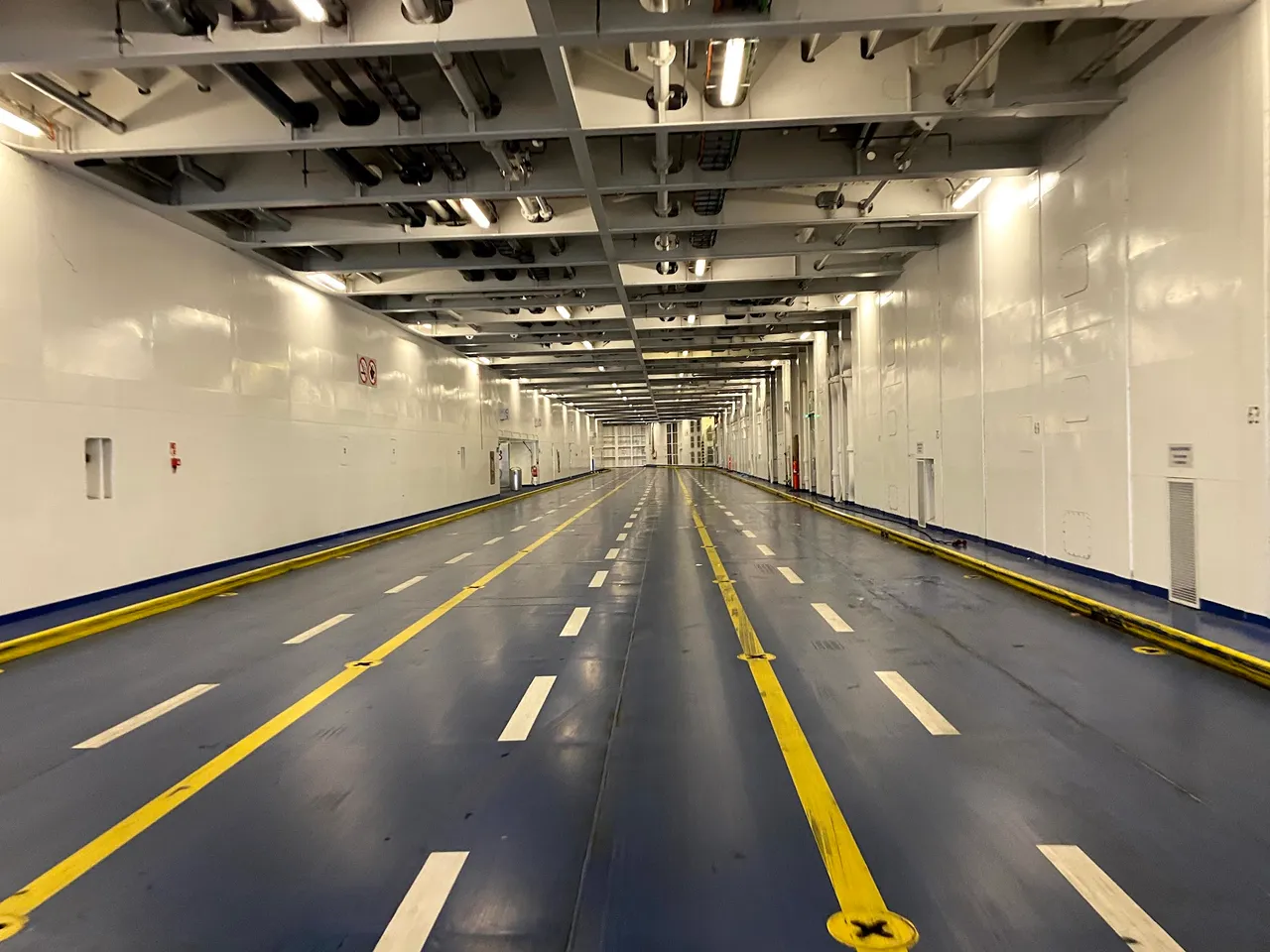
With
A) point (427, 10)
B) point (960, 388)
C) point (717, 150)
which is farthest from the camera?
point (960, 388)

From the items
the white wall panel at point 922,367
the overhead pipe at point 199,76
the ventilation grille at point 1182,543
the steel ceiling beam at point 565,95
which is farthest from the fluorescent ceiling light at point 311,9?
the white wall panel at point 922,367

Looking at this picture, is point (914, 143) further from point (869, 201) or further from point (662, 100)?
point (662, 100)

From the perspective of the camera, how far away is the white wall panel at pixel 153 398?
8.30m

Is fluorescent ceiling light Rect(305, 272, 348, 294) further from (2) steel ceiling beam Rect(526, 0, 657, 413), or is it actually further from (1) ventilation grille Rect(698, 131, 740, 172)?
(1) ventilation grille Rect(698, 131, 740, 172)

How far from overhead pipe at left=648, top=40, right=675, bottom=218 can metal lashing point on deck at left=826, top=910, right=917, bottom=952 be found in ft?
23.5

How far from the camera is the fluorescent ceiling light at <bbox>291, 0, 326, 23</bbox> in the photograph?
5.91 meters

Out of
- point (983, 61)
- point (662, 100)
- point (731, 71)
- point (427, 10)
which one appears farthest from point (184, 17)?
point (983, 61)

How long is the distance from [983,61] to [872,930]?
823 cm

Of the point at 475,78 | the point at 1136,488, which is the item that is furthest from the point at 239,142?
the point at 1136,488

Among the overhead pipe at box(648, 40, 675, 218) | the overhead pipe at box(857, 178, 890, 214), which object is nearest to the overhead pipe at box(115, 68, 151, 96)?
the overhead pipe at box(648, 40, 675, 218)

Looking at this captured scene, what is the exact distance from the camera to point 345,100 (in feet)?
26.9

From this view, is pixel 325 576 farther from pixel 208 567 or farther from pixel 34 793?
pixel 34 793

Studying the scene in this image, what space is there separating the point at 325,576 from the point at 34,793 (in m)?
7.59

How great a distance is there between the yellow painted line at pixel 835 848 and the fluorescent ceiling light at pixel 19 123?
32.6 ft
